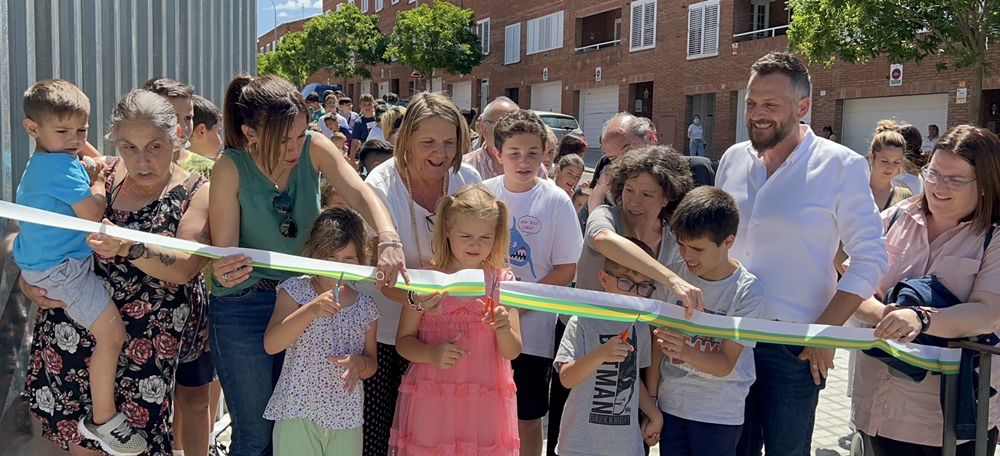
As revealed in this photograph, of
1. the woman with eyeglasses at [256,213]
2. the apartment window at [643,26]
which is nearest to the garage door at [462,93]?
the apartment window at [643,26]

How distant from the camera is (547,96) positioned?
34875 millimetres

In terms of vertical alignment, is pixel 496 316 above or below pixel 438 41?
below

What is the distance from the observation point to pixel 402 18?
1465 inches

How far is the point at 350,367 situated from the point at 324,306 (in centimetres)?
34

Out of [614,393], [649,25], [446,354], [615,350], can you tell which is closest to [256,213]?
[446,354]

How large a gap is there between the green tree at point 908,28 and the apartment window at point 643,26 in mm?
13528

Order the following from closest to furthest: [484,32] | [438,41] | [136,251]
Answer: [136,251], [438,41], [484,32]

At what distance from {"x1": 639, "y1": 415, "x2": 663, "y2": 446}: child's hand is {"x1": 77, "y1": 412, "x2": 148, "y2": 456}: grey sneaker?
2064 millimetres

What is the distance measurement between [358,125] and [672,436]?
9.78 metres

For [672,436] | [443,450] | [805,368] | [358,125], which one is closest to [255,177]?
[443,450]

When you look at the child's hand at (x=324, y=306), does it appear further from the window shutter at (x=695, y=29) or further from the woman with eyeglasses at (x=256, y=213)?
the window shutter at (x=695, y=29)

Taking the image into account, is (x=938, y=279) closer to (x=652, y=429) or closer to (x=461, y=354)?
(x=652, y=429)

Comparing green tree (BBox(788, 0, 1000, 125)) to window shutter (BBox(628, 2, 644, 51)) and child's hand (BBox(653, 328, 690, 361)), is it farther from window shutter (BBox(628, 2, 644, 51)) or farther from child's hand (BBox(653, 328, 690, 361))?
window shutter (BBox(628, 2, 644, 51))

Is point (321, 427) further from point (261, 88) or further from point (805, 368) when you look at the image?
point (805, 368)
